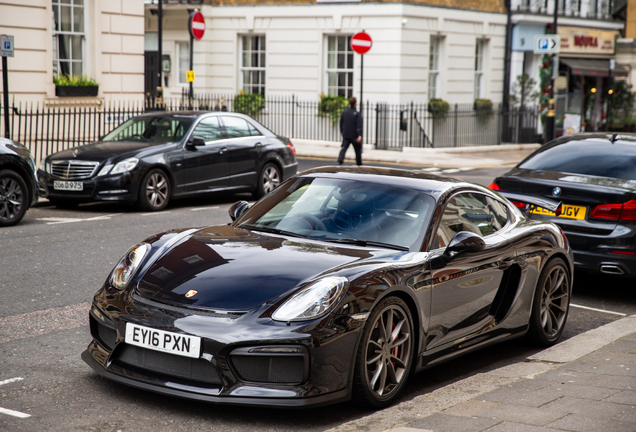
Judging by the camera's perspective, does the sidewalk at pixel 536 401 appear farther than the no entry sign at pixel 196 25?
No

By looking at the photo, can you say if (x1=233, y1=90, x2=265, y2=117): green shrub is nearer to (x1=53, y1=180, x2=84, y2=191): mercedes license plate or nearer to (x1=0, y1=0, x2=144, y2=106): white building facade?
(x1=0, y1=0, x2=144, y2=106): white building facade

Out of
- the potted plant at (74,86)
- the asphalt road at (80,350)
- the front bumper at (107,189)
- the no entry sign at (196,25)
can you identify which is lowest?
the asphalt road at (80,350)

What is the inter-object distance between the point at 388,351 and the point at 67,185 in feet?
28.0

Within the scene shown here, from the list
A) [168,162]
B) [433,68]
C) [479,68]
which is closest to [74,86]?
[168,162]

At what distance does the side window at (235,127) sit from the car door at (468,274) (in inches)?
324

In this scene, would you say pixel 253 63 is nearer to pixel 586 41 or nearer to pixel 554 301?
pixel 586 41

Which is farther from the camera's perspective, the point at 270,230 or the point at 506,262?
the point at 506,262

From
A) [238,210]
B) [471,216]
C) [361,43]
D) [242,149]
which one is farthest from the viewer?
[361,43]

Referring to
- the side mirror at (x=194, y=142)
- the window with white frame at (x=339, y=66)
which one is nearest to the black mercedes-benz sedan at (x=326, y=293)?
the side mirror at (x=194, y=142)

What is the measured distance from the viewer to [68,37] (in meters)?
18.8

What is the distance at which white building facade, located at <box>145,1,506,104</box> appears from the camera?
2586 centimetres

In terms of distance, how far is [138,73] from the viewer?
67.3 feet

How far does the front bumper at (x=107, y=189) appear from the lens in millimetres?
11875

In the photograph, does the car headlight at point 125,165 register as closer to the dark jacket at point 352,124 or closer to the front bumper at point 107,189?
the front bumper at point 107,189
